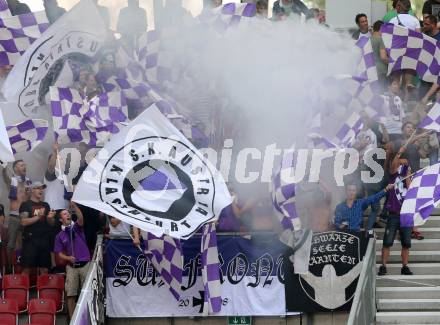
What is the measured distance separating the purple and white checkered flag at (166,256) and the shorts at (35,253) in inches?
55.6

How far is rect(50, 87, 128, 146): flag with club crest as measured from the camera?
810 inches

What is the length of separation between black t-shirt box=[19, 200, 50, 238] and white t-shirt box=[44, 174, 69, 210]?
1.59 ft

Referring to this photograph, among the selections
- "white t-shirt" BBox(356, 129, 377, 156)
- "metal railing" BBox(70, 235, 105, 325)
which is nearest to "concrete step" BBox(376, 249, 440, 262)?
"white t-shirt" BBox(356, 129, 377, 156)

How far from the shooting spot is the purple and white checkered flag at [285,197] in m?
19.8

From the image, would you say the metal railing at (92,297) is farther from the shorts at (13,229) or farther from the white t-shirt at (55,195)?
the shorts at (13,229)

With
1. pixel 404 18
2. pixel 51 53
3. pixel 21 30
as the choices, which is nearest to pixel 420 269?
pixel 404 18

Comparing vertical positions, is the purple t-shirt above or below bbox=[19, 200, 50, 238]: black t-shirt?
below

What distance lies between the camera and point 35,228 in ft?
66.7

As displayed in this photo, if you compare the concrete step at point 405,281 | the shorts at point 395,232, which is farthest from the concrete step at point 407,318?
the shorts at point 395,232

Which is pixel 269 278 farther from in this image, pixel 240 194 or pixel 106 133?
pixel 106 133

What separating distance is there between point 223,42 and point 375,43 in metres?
3.03

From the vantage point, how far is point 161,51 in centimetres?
2150

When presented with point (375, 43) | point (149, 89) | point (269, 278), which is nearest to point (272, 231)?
point (269, 278)

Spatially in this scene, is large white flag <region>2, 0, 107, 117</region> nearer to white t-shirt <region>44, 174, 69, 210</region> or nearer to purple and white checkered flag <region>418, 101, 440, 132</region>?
white t-shirt <region>44, 174, 69, 210</region>
